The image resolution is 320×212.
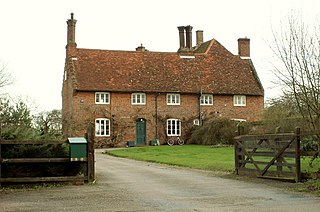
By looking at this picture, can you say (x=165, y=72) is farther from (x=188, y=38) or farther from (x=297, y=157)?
(x=297, y=157)

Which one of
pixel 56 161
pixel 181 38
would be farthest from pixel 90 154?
pixel 181 38

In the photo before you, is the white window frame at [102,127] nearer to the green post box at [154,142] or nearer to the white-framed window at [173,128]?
the green post box at [154,142]

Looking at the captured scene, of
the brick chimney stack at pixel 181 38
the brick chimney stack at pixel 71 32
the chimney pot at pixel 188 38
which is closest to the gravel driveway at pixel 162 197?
the brick chimney stack at pixel 71 32

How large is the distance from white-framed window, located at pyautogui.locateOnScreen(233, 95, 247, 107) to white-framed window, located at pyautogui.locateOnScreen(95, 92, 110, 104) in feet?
41.8

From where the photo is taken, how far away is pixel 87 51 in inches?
2105

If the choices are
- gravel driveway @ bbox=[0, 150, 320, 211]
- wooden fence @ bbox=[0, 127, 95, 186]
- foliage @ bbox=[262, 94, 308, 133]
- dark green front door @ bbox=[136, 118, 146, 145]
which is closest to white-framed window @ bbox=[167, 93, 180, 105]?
dark green front door @ bbox=[136, 118, 146, 145]

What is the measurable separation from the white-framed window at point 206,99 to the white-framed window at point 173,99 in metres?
2.43

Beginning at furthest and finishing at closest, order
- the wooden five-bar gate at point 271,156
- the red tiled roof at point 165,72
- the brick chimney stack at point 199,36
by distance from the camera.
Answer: the brick chimney stack at point 199,36, the red tiled roof at point 165,72, the wooden five-bar gate at point 271,156

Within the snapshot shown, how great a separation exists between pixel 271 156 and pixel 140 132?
34.7 meters

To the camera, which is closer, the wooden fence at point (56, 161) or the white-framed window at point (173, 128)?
the wooden fence at point (56, 161)

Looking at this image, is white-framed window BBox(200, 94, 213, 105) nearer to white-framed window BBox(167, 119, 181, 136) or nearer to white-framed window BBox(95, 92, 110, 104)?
white-framed window BBox(167, 119, 181, 136)

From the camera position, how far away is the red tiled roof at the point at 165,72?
5094 cm

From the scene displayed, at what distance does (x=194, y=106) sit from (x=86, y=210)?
139 ft

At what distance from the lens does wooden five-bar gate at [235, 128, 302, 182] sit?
16.6m
